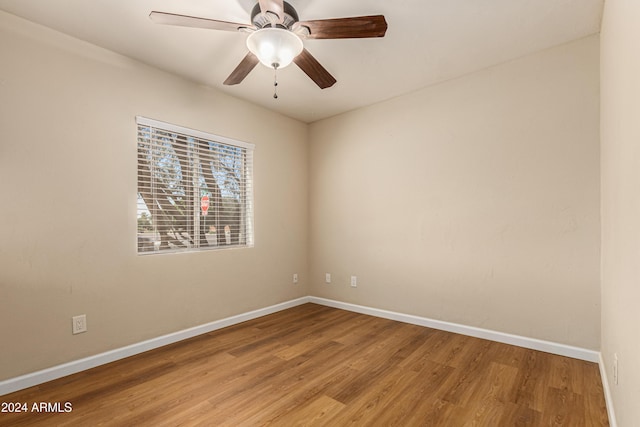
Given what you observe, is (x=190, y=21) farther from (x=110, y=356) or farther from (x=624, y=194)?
(x=110, y=356)

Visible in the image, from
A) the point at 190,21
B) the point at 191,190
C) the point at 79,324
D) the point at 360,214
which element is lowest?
the point at 79,324

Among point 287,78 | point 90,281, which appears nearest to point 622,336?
point 287,78

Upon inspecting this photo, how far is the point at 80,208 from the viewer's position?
2.44 metres

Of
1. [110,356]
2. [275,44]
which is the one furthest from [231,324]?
[275,44]

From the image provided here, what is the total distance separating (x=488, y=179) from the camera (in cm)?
295

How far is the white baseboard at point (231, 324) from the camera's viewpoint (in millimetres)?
2193

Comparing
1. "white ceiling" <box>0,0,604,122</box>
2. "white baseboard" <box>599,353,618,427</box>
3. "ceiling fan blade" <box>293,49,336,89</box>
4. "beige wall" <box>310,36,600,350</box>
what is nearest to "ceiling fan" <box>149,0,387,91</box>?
"ceiling fan blade" <box>293,49,336,89</box>

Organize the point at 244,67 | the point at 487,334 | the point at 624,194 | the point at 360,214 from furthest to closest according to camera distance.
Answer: the point at 360,214
the point at 487,334
the point at 244,67
the point at 624,194

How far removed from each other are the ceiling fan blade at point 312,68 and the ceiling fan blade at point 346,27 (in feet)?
0.54

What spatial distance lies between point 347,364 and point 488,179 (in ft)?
6.88

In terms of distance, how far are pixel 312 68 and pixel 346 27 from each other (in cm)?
48

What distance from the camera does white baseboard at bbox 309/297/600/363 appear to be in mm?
2508

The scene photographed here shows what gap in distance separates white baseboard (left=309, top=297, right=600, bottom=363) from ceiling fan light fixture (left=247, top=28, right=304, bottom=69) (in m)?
2.86

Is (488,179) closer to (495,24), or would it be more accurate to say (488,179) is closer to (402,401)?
(495,24)
